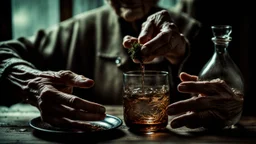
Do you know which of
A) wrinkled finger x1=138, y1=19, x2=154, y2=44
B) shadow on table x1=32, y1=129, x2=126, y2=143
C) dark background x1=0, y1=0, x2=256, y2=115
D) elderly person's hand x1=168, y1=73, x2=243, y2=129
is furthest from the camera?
dark background x1=0, y1=0, x2=256, y2=115

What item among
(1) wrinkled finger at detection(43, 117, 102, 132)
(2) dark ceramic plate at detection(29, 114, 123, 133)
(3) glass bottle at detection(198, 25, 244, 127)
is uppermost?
(3) glass bottle at detection(198, 25, 244, 127)

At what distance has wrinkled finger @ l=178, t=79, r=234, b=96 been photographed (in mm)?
1338

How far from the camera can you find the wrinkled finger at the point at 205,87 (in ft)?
4.39

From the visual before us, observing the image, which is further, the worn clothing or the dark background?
the dark background

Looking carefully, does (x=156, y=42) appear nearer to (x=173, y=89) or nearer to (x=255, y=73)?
(x=173, y=89)

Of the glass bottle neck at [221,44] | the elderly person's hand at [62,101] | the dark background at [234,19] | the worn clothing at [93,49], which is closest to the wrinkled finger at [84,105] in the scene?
the elderly person's hand at [62,101]

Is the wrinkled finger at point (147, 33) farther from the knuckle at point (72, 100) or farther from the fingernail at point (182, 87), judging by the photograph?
the knuckle at point (72, 100)

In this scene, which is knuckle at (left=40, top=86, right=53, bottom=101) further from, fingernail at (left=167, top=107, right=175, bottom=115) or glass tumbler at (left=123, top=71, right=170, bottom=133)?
fingernail at (left=167, top=107, right=175, bottom=115)

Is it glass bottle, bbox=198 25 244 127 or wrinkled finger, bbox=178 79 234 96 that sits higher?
glass bottle, bbox=198 25 244 127

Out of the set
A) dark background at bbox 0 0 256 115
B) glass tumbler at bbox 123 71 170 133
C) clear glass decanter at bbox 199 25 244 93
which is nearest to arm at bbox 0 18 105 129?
glass tumbler at bbox 123 71 170 133

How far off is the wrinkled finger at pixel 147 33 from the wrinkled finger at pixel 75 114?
33cm

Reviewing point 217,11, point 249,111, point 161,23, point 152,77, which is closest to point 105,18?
point 217,11

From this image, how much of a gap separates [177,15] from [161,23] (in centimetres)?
108

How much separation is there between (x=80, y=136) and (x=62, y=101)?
138 millimetres
